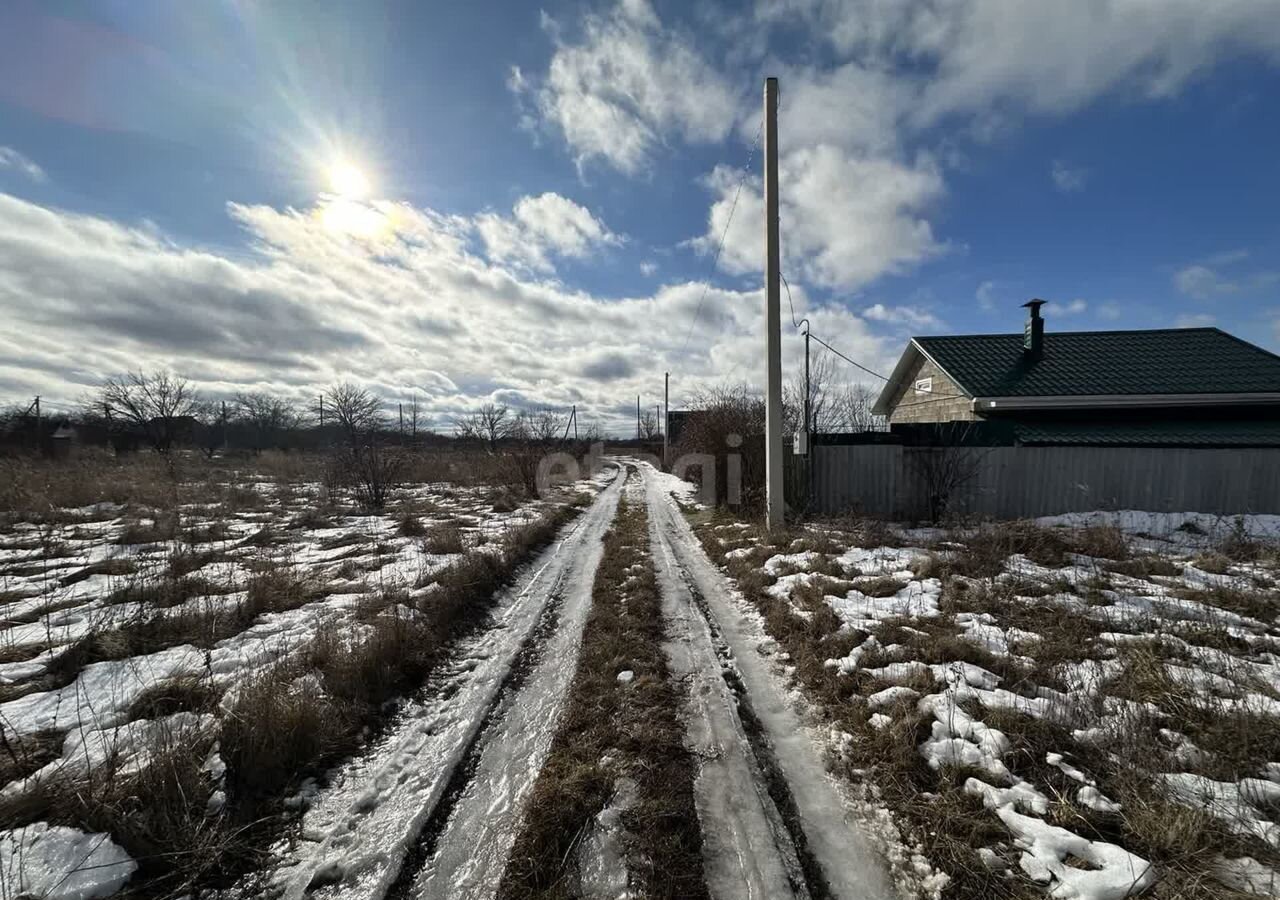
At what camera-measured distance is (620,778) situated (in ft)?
9.11

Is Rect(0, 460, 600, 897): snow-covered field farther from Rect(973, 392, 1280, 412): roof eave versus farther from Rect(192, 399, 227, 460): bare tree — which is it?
Rect(192, 399, 227, 460): bare tree

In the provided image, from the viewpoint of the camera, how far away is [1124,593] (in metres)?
5.50

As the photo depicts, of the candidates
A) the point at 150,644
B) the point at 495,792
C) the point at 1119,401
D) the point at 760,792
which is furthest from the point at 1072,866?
the point at 1119,401

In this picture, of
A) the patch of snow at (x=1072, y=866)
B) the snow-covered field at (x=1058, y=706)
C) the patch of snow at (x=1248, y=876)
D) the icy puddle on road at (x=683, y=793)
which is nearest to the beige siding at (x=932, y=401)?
the snow-covered field at (x=1058, y=706)

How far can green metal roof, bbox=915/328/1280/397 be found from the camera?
39.2ft

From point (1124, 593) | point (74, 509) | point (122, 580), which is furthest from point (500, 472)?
point (1124, 593)

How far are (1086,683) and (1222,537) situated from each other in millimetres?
8179

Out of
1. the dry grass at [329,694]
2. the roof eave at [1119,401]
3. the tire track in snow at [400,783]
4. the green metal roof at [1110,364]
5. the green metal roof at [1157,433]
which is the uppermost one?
the green metal roof at [1110,364]

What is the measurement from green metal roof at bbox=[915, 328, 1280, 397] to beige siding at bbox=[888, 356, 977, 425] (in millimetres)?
502

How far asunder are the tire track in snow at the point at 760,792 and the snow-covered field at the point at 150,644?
2.56 meters

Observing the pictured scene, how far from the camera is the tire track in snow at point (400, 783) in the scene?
2182mm

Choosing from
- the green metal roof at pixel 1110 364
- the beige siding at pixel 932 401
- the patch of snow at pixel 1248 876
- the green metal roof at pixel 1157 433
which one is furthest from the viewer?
the beige siding at pixel 932 401

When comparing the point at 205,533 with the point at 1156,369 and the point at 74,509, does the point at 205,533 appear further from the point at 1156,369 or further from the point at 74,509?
the point at 1156,369

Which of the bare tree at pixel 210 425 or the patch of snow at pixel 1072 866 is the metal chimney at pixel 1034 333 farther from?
the bare tree at pixel 210 425
